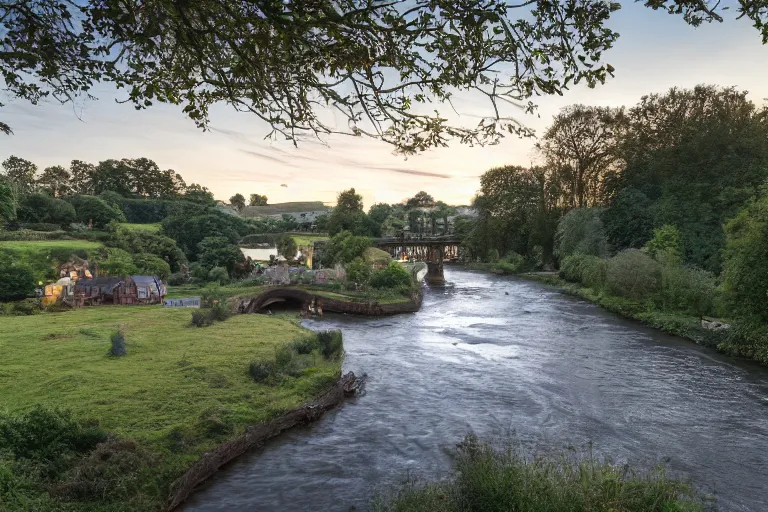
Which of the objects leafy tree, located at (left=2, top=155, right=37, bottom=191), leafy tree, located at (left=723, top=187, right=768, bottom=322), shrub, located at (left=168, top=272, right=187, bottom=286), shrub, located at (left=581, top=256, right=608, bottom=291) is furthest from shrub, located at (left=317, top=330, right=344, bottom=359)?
leafy tree, located at (left=2, top=155, right=37, bottom=191)

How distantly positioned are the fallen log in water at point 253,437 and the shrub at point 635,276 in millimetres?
25917

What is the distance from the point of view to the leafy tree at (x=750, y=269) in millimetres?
20969

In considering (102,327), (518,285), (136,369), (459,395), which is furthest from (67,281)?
(518,285)

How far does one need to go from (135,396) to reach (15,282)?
84.7 feet

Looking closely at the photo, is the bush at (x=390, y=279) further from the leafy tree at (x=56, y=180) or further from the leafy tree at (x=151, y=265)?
the leafy tree at (x=56, y=180)

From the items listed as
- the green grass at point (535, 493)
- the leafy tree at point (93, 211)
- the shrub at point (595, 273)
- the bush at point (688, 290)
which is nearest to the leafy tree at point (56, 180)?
the leafy tree at point (93, 211)

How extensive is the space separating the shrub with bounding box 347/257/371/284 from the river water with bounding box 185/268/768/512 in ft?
51.8

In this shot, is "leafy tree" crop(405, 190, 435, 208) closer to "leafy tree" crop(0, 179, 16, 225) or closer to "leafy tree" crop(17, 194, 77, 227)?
"leafy tree" crop(17, 194, 77, 227)

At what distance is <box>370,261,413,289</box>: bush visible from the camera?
144ft

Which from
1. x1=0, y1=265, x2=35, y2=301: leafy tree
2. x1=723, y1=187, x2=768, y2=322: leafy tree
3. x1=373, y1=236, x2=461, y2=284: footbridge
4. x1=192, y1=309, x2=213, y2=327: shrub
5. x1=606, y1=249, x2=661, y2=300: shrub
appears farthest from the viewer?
x1=373, y1=236, x2=461, y2=284: footbridge

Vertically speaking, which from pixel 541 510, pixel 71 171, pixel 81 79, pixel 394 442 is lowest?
pixel 394 442

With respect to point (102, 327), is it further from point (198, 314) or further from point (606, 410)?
point (606, 410)

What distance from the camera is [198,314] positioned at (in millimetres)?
25812

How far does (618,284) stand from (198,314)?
30313 millimetres
